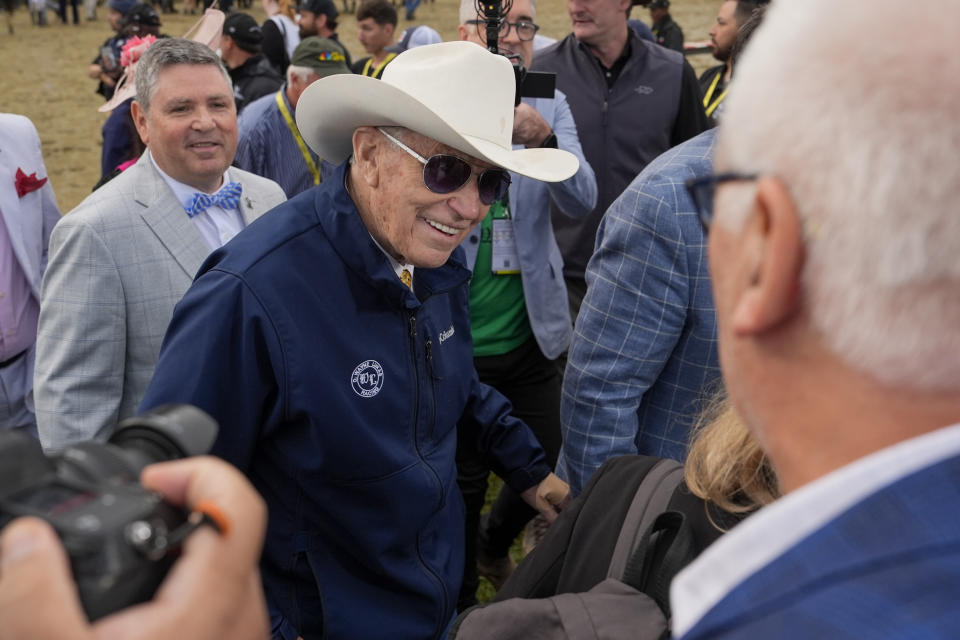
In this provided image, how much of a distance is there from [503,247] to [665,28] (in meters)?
8.25

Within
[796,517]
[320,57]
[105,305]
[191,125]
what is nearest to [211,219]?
[191,125]

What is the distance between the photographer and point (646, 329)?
224cm

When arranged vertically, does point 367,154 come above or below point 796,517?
below

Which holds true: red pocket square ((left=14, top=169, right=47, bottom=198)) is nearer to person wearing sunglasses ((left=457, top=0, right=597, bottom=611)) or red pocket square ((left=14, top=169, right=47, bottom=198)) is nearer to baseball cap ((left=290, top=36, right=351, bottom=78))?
person wearing sunglasses ((left=457, top=0, right=597, bottom=611))

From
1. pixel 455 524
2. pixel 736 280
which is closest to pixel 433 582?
pixel 455 524

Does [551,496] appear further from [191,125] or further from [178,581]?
[178,581]

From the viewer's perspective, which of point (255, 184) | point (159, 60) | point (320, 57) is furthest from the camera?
point (320, 57)

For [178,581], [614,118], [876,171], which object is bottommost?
[614,118]

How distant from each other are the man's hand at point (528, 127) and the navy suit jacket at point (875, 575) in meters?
2.71

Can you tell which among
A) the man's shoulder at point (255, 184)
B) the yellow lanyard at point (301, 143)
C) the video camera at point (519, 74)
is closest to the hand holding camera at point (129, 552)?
the video camera at point (519, 74)

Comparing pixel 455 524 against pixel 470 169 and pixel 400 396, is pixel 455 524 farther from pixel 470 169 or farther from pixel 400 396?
pixel 470 169

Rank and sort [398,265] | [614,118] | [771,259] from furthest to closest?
[614,118], [398,265], [771,259]

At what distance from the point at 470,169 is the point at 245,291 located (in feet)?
2.20

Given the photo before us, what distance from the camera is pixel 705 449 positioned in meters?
1.47
